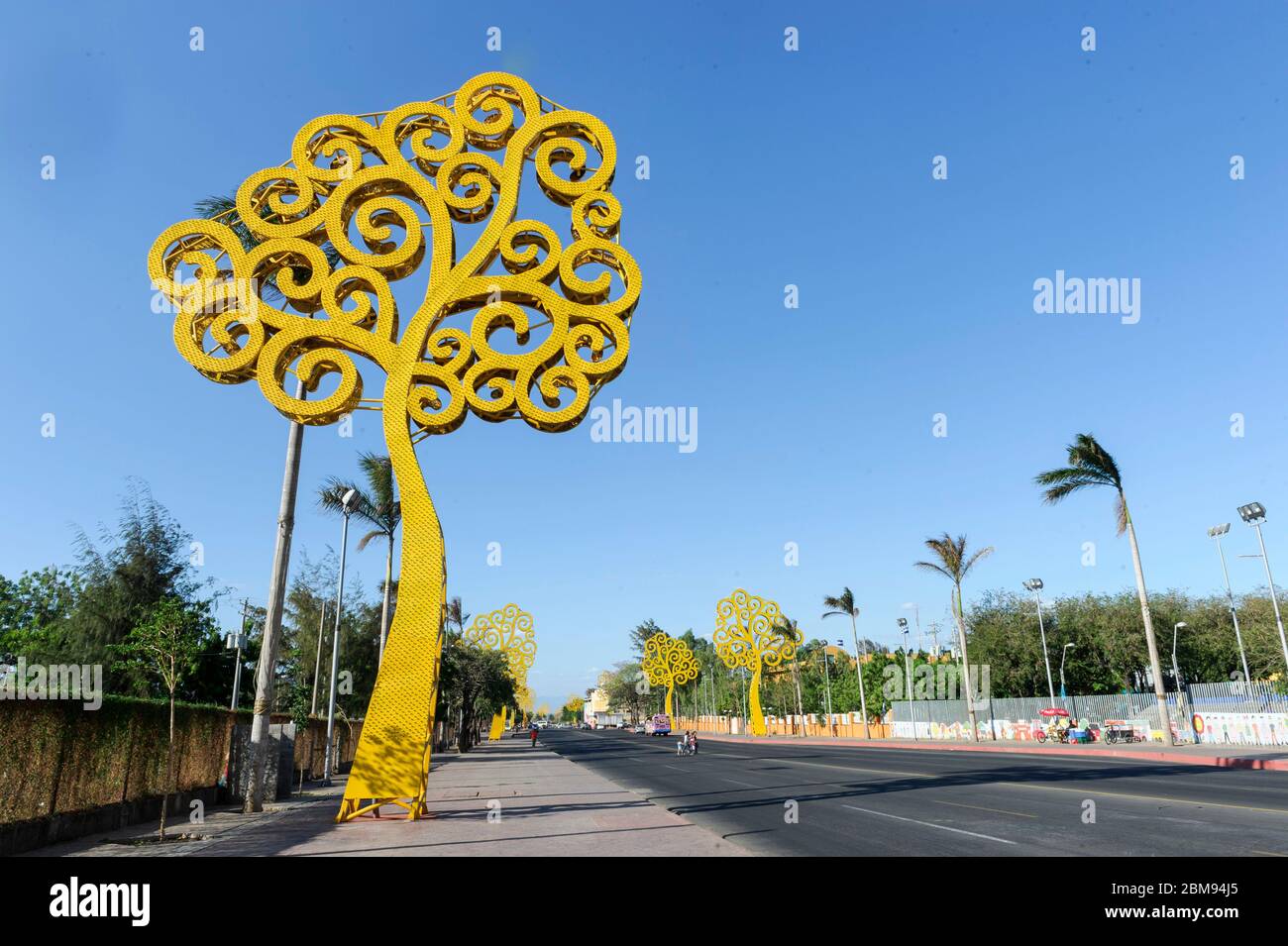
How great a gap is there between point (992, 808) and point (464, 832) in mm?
9349

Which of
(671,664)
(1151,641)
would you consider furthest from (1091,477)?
(671,664)

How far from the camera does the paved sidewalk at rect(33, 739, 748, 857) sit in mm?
10344

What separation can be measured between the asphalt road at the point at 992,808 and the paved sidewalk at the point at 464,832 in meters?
1.04

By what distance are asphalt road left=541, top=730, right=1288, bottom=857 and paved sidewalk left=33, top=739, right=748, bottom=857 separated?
1035mm

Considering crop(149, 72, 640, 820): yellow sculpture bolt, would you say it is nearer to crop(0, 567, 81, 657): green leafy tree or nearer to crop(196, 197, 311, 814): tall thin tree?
crop(196, 197, 311, 814): tall thin tree

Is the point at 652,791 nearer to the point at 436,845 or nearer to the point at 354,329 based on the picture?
the point at 436,845

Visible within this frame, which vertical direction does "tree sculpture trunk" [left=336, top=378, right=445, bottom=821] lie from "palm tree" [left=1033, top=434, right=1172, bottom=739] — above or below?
below

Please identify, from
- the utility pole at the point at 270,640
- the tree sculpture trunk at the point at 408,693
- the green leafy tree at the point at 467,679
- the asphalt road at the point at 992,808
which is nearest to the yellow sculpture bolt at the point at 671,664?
the green leafy tree at the point at 467,679

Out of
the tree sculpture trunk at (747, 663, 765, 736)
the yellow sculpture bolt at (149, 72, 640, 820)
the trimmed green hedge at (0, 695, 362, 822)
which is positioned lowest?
the tree sculpture trunk at (747, 663, 765, 736)

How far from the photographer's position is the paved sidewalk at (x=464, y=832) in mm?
10344

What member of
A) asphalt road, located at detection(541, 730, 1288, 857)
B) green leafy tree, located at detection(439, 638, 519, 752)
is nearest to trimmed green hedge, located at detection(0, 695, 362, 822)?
asphalt road, located at detection(541, 730, 1288, 857)

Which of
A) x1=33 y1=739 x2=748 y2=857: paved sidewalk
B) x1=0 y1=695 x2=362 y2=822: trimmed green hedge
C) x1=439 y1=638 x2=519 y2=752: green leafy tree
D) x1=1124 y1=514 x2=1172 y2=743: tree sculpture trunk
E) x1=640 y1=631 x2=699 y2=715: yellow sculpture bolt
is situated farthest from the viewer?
x1=640 y1=631 x2=699 y2=715: yellow sculpture bolt

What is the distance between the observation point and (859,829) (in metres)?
11.8
